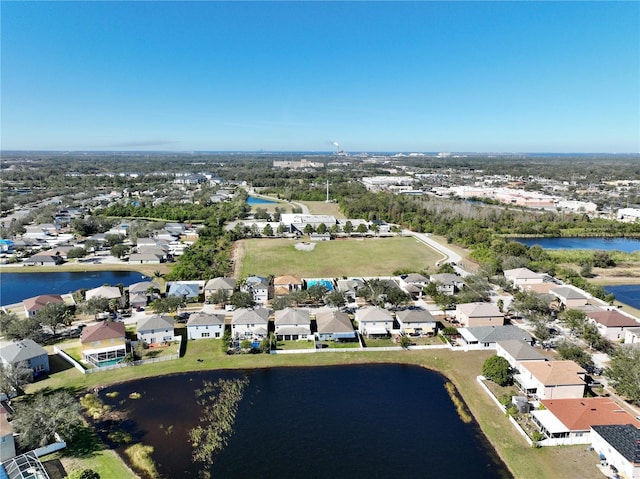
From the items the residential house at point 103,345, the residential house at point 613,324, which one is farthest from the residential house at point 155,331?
the residential house at point 613,324

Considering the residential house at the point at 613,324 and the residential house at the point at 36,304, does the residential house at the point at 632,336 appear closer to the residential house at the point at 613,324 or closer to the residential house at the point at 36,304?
the residential house at the point at 613,324

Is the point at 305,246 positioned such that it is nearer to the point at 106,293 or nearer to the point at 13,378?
the point at 106,293

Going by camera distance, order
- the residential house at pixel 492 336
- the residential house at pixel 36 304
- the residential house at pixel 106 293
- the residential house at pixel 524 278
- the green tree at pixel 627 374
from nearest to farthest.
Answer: the green tree at pixel 627 374 → the residential house at pixel 492 336 → the residential house at pixel 36 304 → the residential house at pixel 106 293 → the residential house at pixel 524 278

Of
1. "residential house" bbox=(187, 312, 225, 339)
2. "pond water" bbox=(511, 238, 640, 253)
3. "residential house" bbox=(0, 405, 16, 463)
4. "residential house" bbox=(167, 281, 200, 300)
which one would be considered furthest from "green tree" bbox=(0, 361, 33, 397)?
"pond water" bbox=(511, 238, 640, 253)

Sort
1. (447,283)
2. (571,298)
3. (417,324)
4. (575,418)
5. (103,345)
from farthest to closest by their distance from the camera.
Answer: (447,283) → (571,298) → (417,324) → (103,345) → (575,418)

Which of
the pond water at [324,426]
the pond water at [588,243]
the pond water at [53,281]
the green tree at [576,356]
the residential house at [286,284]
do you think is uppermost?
the green tree at [576,356]

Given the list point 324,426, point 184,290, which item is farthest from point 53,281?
point 324,426

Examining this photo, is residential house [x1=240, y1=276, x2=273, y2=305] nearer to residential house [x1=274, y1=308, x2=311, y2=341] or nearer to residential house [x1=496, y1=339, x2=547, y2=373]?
residential house [x1=274, y1=308, x2=311, y2=341]
